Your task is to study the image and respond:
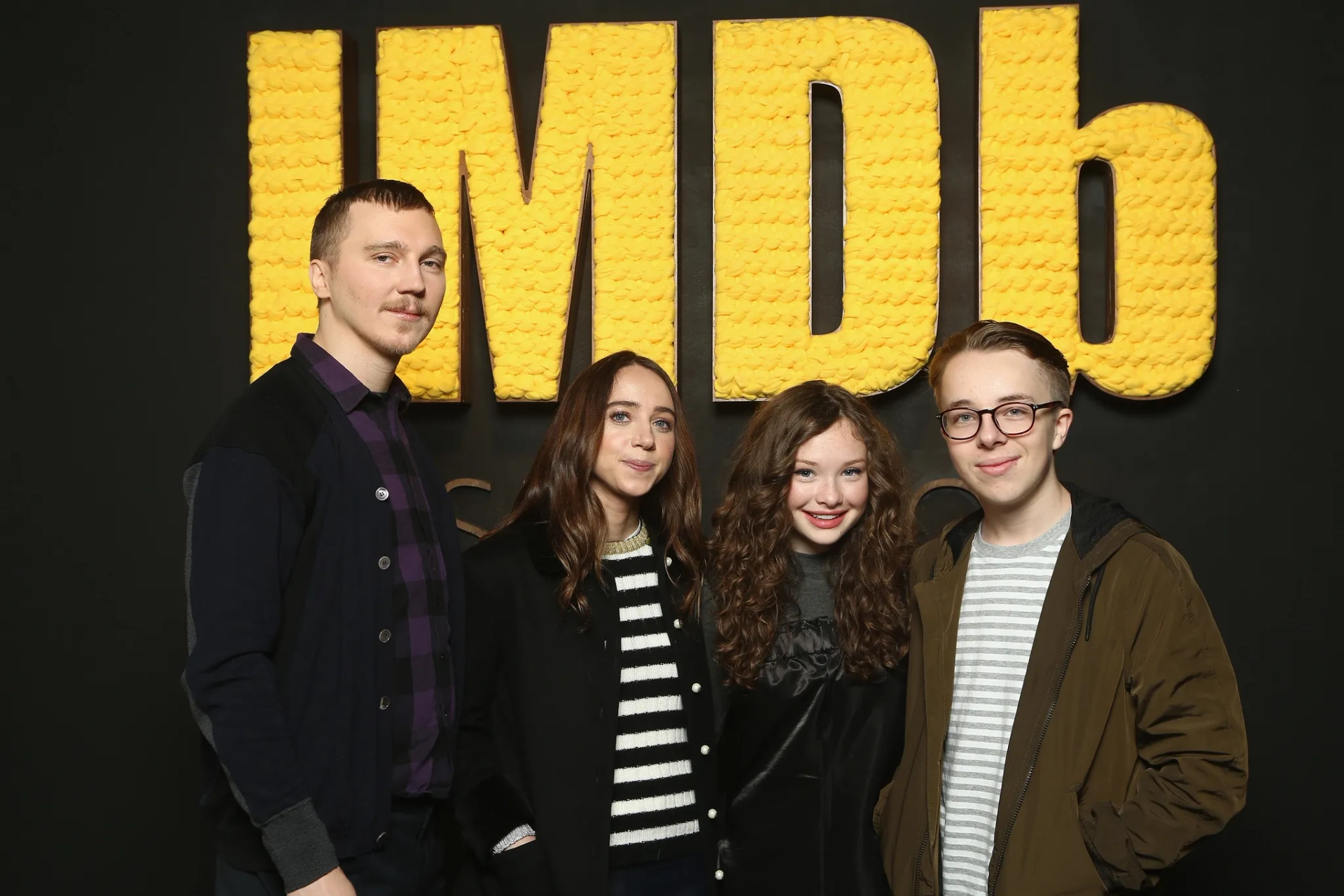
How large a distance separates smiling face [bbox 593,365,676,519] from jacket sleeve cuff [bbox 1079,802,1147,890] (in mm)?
1114

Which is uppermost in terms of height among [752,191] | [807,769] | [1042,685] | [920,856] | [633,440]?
[752,191]

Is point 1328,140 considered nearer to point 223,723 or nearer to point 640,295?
point 640,295

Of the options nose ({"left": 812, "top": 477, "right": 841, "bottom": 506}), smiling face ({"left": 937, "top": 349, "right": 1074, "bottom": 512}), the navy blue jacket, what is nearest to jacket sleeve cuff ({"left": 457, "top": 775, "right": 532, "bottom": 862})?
the navy blue jacket

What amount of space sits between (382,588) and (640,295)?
1.56 meters

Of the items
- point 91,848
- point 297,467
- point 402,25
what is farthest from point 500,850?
point 402,25

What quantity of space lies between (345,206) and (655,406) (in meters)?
0.80

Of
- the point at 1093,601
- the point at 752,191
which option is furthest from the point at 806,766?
the point at 752,191

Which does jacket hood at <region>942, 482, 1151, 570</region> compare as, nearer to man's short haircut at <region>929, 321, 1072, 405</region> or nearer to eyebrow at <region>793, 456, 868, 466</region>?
man's short haircut at <region>929, 321, 1072, 405</region>

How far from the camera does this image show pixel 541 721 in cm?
239

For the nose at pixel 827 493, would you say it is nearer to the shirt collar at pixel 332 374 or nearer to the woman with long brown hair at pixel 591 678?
the woman with long brown hair at pixel 591 678

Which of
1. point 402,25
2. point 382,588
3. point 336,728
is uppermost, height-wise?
point 402,25

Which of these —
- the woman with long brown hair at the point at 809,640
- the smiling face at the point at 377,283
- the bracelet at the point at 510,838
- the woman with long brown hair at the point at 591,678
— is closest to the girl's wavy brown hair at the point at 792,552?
the woman with long brown hair at the point at 809,640

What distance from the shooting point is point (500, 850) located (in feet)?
7.57

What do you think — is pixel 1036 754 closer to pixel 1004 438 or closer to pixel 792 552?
pixel 1004 438
